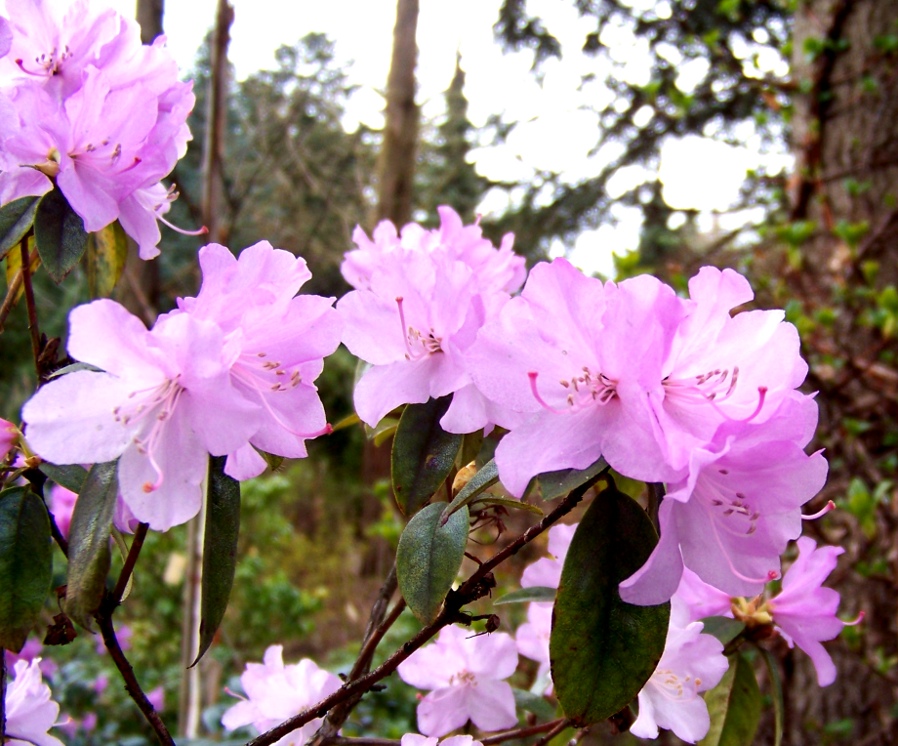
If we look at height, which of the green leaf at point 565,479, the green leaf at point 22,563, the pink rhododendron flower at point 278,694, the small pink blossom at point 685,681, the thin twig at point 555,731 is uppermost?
the green leaf at point 565,479

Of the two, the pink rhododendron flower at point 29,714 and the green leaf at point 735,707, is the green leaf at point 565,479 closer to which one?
the green leaf at point 735,707

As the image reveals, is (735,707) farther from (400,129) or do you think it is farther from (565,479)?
(400,129)

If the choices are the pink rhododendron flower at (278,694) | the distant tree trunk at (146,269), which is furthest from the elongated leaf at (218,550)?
the distant tree trunk at (146,269)

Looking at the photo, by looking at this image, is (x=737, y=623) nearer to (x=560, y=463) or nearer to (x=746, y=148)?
(x=560, y=463)

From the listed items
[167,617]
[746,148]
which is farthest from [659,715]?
[167,617]

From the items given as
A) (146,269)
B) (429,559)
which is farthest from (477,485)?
(146,269)

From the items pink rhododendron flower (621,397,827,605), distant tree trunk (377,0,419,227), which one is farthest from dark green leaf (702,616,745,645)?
distant tree trunk (377,0,419,227)
